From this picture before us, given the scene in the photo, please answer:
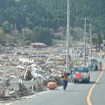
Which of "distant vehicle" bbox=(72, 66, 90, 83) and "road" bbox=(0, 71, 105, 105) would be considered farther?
"distant vehicle" bbox=(72, 66, 90, 83)

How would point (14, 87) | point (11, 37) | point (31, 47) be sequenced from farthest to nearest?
point (11, 37) < point (31, 47) < point (14, 87)

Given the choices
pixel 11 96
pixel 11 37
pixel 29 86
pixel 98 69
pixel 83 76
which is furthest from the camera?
pixel 11 37

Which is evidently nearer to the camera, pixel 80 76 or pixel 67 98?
pixel 67 98

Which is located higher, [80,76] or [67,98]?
[67,98]

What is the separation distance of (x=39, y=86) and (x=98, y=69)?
1676 inches

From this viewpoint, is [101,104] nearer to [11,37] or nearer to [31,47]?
[31,47]

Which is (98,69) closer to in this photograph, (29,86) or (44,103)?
(29,86)

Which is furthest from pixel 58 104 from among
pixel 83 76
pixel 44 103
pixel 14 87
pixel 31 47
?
pixel 31 47

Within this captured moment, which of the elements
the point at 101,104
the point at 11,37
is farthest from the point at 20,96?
the point at 11,37

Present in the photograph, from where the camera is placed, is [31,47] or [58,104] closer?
[58,104]

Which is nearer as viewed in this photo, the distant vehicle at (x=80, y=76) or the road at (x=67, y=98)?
the road at (x=67, y=98)

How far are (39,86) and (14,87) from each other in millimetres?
4734

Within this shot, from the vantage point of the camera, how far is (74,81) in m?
43.6

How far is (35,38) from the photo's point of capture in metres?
197
